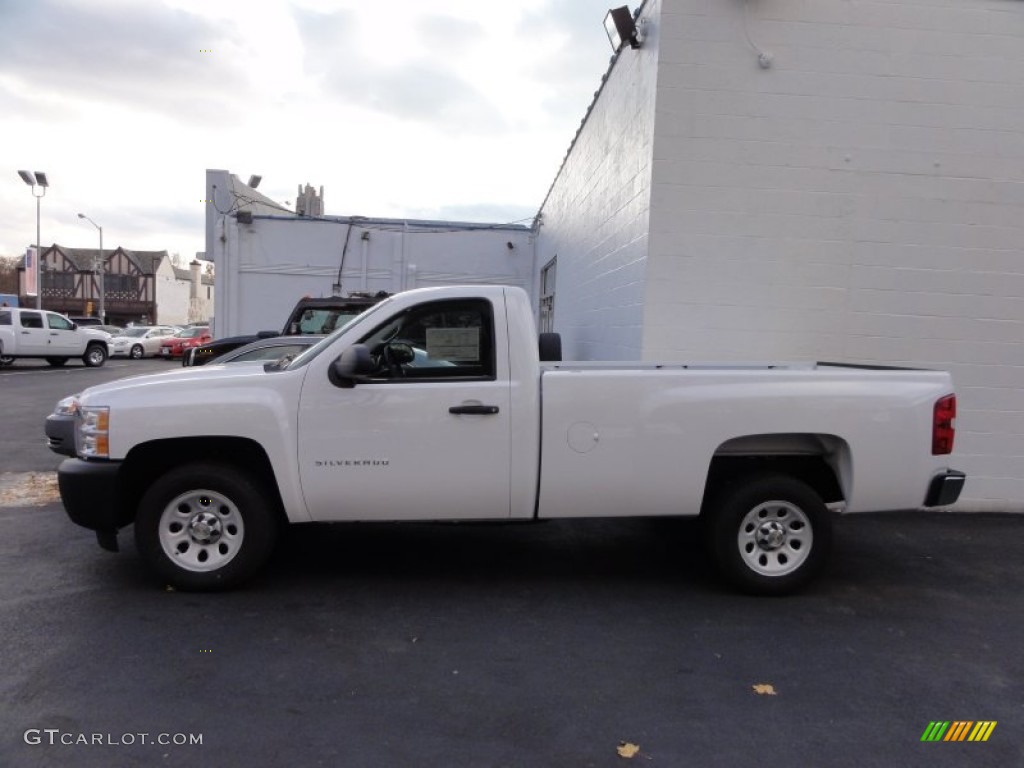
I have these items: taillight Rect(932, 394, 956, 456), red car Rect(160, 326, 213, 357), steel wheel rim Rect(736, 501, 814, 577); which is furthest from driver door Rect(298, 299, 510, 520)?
red car Rect(160, 326, 213, 357)

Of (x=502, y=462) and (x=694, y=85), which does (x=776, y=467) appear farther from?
(x=694, y=85)

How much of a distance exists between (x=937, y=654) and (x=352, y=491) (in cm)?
345

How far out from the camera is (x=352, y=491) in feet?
15.5

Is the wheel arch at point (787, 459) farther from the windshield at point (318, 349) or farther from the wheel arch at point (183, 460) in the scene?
the wheel arch at point (183, 460)

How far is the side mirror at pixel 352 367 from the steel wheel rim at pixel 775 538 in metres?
2.59

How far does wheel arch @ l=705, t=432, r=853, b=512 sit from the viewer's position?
4977 millimetres

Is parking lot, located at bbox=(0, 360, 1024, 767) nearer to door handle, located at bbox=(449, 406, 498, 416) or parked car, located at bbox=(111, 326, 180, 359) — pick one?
door handle, located at bbox=(449, 406, 498, 416)

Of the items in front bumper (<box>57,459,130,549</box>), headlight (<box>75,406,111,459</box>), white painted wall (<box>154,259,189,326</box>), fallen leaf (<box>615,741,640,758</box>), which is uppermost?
white painted wall (<box>154,259,189,326</box>)

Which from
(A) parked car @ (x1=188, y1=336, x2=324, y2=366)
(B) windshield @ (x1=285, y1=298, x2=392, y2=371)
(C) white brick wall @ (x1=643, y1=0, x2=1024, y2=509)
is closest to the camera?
(B) windshield @ (x1=285, y1=298, x2=392, y2=371)

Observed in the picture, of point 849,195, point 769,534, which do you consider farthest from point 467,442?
point 849,195

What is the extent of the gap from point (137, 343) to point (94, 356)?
322 inches

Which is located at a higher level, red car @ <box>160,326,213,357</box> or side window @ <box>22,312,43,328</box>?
side window @ <box>22,312,43,328</box>

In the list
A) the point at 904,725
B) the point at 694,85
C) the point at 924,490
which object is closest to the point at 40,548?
the point at 904,725

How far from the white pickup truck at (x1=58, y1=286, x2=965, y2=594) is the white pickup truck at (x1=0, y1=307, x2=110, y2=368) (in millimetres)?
22465
